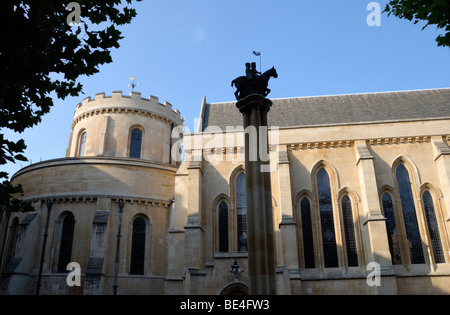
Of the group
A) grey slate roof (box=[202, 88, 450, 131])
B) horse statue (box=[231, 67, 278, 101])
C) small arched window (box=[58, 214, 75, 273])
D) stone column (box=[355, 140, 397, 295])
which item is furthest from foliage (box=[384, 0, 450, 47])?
small arched window (box=[58, 214, 75, 273])

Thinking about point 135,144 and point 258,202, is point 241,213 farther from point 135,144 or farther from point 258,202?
point 258,202

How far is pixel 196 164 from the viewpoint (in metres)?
21.8

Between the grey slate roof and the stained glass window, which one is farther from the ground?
the grey slate roof

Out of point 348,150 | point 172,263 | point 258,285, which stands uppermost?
point 348,150

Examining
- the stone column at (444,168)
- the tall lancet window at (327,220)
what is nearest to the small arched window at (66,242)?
the tall lancet window at (327,220)

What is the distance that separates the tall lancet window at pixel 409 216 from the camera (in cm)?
2016

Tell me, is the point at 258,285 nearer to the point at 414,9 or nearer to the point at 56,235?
the point at 414,9

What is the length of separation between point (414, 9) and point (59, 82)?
25.7 feet

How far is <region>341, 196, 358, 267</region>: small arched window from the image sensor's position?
20.2m

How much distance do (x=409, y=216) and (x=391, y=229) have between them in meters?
1.33

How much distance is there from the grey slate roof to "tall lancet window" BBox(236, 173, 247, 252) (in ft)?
16.3

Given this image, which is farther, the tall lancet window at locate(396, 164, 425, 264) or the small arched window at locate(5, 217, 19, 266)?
the small arched window at locate(5, 217, 19, 266)

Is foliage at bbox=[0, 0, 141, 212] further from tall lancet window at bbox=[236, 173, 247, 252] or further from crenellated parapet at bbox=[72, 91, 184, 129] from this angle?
crenellated parapet at bbox=[72, 91, 184, 129]

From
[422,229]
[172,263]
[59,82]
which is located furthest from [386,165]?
[59,82]
